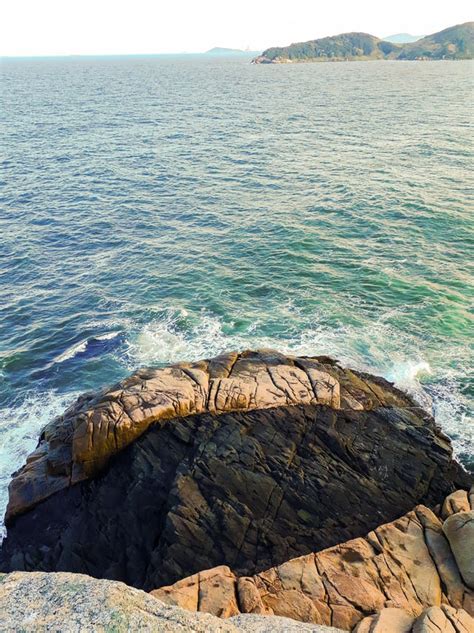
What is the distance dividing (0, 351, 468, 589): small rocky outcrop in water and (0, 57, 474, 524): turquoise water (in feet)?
15.1

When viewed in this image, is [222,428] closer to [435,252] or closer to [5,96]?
[435,252]

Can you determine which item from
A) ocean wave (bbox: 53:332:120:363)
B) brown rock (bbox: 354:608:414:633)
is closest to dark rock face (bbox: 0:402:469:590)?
brown rock (bbox: 354:608:414:633)

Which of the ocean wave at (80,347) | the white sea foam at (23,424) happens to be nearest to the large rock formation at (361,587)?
the white sea foam at (23,424)

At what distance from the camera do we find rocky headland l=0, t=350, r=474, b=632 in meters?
18.1

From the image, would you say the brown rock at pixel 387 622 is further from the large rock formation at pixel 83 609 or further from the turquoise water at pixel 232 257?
the turquoise water at pixel 232 257

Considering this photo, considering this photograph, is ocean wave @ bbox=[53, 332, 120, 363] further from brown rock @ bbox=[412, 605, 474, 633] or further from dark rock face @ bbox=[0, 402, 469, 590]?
brown rock @ bbox=[412, 605, 474, 633]

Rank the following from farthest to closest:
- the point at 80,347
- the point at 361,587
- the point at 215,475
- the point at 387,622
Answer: the point at 80,347, the point at 215,475, the point at 361,587, the point at 387,622

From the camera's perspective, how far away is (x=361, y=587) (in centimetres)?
1792

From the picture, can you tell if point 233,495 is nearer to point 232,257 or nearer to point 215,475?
point 215,475

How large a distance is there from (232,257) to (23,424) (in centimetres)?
2695

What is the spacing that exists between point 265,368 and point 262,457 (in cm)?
584

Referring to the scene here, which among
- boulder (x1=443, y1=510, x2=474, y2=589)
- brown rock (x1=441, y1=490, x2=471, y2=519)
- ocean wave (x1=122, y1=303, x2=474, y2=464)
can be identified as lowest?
ocean wave (x1=122, y1=303, x2=474, y2=464)

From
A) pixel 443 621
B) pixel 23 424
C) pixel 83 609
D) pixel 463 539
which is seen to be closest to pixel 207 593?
pixel 83 609

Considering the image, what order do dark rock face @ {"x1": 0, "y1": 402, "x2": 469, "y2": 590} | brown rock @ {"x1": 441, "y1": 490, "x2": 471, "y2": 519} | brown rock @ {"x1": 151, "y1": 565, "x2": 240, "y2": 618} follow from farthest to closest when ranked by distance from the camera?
brown rock @ {"x1": 441, "y1": 490, "x2": 471, "y2": 519}, dark rock face @ {"x1": 0, "y1": 402, "x2": 469, "y2": 590}, brown rock @ {"x1": 151, "y1": 565, "x2": 240, "y2": 618}
